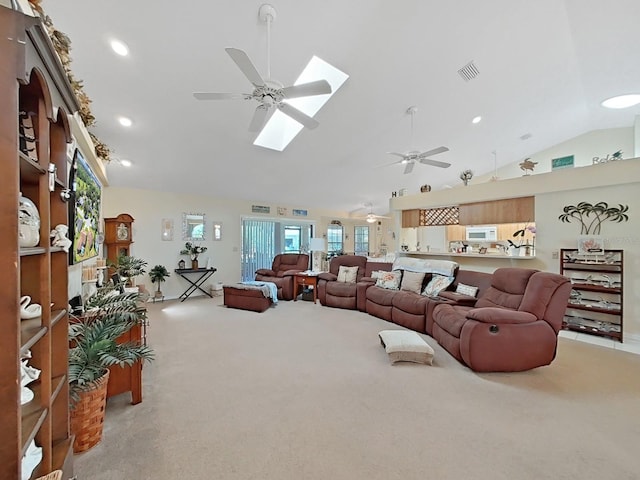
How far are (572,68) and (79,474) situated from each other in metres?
6.49

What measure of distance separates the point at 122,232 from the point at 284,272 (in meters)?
3.24

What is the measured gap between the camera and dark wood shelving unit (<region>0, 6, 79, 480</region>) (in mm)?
861

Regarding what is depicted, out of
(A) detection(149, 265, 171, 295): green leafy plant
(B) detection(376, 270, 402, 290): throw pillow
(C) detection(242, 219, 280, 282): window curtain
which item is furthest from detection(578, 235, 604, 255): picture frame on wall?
(A) detection(149, 265, 171, 295): green leafy plant

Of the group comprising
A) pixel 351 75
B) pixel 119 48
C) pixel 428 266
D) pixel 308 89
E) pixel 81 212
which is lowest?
pixel 428 266

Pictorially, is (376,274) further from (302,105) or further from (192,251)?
(192,251)

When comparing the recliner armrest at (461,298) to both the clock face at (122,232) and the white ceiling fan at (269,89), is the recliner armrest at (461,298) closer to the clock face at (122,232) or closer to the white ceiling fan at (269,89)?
the white ceiling fan at (269,89)

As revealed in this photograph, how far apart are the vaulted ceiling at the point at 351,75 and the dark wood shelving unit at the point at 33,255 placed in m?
1.92

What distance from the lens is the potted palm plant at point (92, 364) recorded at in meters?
1.79

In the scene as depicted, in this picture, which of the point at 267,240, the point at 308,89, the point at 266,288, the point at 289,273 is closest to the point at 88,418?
the point at 308,89

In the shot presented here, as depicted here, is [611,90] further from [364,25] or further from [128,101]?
[128,101]

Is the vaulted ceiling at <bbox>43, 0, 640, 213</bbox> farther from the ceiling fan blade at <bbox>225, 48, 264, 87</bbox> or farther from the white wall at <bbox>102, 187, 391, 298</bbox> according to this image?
the ceiling fan blade at <bbox>225, 48, 264, 87</bbox>

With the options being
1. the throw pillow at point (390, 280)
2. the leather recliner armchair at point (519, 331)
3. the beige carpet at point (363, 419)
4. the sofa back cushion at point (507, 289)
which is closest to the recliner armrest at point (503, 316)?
the leather recliner armchair at point (519, 331)

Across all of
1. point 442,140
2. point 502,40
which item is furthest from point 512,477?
point 442,140

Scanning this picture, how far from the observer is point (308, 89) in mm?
2605
